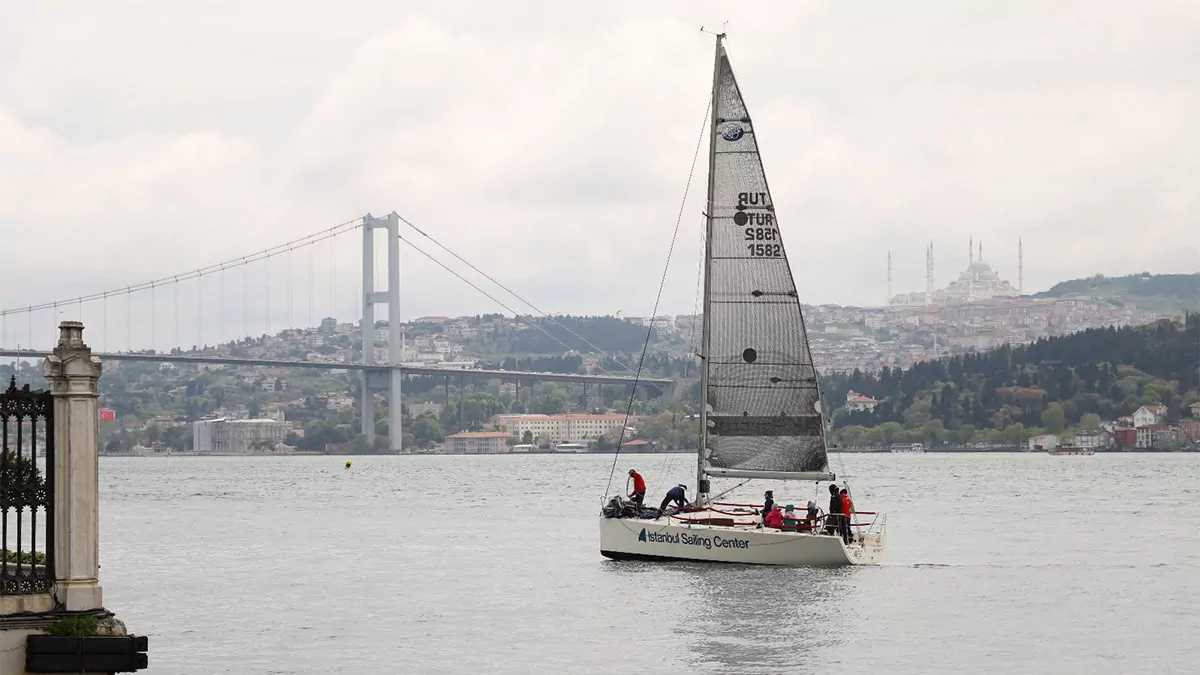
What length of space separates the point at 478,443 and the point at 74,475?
13943cm

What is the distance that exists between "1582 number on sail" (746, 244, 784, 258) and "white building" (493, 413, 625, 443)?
117 meters

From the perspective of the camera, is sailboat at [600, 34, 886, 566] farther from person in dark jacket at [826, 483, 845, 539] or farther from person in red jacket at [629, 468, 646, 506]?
person in dark jacket at [826, 483, 845, 539]

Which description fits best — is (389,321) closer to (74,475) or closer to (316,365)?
(316,365)

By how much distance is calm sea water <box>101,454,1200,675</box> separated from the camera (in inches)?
688

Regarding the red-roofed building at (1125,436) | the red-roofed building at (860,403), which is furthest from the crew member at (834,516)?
the red-roofed building at (860,403)

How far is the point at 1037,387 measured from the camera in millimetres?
139750

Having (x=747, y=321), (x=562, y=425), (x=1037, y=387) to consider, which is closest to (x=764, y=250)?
(x=747, y=321)

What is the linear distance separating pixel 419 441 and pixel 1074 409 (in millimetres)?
47609

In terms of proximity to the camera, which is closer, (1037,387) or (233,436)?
(1037,387)

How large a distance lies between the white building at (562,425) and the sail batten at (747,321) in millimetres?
116612

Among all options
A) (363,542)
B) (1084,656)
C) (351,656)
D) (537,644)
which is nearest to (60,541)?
(351,656)

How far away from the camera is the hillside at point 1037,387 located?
135250mm

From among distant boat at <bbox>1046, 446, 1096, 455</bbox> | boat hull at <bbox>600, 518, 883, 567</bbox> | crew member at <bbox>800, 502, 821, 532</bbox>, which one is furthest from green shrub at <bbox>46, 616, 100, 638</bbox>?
distant boat at <bbox>1046, 446, 1096, 455</bbox>

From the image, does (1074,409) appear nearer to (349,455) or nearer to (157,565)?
(349,455)
